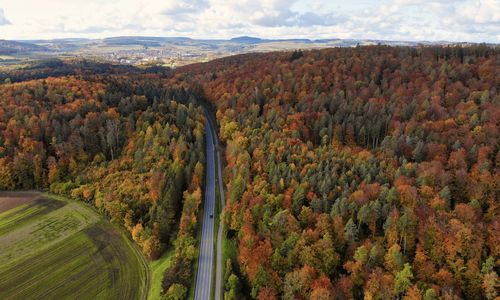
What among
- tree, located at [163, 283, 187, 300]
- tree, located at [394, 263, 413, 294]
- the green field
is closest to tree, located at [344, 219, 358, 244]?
tree, located at [394, 263, 413, 294]

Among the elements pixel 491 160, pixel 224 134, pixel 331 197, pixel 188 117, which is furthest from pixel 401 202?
pixel 188 117

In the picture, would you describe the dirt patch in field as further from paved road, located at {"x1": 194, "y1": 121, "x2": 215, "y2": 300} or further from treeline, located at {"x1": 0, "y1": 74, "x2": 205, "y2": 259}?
paved road, located at {"x1": 194, "y1": 121, "x2": 215, "y2": 300}

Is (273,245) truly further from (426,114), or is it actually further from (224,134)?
(426,114)

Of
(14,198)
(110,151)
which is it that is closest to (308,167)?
(110,151)

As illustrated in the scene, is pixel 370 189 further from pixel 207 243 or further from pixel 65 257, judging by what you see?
pixel 65 257

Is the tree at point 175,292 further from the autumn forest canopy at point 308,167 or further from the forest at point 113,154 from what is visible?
the forest at point 113,154

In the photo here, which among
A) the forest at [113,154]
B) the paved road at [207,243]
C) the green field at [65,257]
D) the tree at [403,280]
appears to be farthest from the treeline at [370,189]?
the green field at [65,257]
